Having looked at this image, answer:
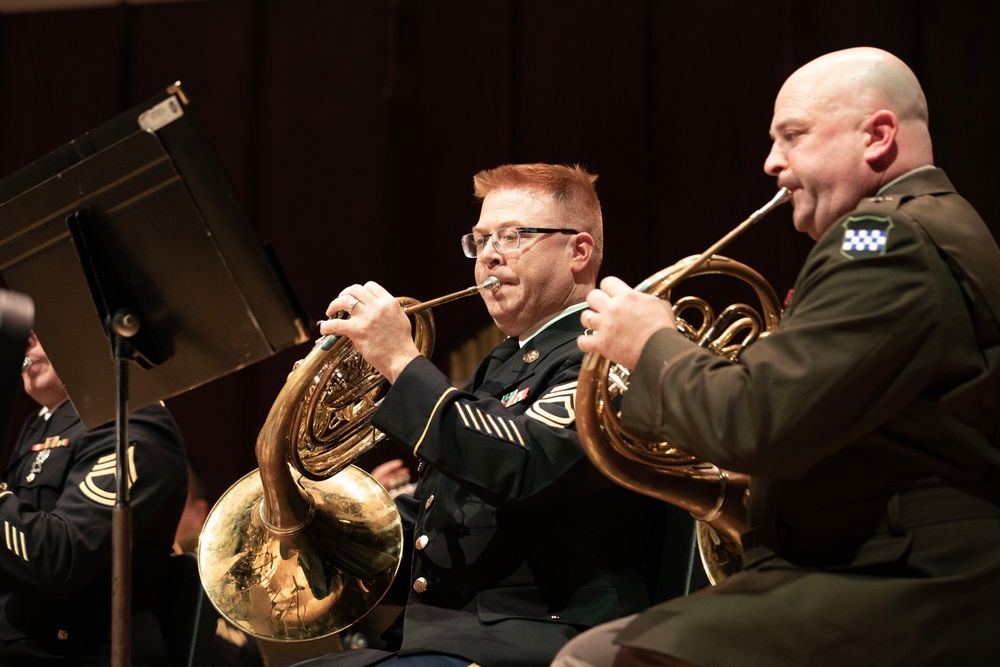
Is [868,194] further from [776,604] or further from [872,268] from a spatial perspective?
[776,604]

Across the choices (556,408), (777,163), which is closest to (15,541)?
(556,408)

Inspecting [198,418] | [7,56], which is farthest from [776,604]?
[7,56]

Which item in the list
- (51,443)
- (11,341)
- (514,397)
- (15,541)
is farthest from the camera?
(51,443)

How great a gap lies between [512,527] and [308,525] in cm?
45

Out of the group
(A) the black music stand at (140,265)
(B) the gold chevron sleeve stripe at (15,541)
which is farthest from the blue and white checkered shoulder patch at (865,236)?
(B) the gold chevron sleeve stripe at (15,541)

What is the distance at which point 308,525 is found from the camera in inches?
86.0

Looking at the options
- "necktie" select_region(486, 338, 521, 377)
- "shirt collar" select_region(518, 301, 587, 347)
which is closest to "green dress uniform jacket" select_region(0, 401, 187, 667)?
"necktie" select_region(486, 338, 521, 377)

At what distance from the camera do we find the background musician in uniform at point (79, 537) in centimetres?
234

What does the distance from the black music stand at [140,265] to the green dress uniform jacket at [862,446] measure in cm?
62

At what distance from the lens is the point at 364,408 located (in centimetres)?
234

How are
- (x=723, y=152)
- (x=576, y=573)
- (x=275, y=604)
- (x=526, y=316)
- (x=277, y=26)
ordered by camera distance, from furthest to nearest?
(x=277, y=26), (x=723, y=152), (x=526, y=316), (x=275, y=604), (x=576, y=573)

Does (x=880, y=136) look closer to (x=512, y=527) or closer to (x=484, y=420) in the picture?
(x=484, y=420)

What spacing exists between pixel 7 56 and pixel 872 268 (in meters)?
4.32

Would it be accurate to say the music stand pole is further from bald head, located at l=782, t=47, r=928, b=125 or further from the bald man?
bald head, located at l=782, t=47, r=928, b=125
